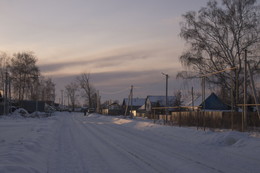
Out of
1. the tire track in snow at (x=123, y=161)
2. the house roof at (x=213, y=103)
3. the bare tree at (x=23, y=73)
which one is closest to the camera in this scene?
the tire track in snow at (x=123, y=161)

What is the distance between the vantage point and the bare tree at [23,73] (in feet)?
254

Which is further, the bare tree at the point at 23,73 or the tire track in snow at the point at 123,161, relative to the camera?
the bare tree at the point at 23,73

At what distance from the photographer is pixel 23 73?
256ft

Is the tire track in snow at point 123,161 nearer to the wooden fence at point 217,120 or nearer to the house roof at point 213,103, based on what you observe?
the wooden fence at point 217,120

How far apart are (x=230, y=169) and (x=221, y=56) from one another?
29552 millimetres

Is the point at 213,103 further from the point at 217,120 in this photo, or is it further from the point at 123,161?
the point at 123,161

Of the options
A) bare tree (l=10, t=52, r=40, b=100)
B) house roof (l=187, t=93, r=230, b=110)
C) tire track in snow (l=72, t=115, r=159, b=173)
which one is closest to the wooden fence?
tire track in snow (l=72, t=115, r=159, b=173)

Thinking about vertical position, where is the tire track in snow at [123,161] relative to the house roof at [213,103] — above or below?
below

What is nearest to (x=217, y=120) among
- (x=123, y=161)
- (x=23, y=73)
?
(x=123, y=161)

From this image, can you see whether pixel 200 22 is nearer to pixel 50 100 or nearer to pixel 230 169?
pixel 230 169

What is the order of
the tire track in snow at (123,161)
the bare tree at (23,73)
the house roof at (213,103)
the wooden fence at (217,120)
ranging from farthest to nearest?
the bare tree at (23,73) < the house roof at (213,103) < the wooden fence at (217,120) < the tire track in snow at (123,161)

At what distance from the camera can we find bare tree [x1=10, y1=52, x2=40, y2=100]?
77375 millimetres

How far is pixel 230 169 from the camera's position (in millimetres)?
9789

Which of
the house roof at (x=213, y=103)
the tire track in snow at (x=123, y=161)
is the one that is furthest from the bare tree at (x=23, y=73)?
the tire track in snow at (x=123, y=161)
